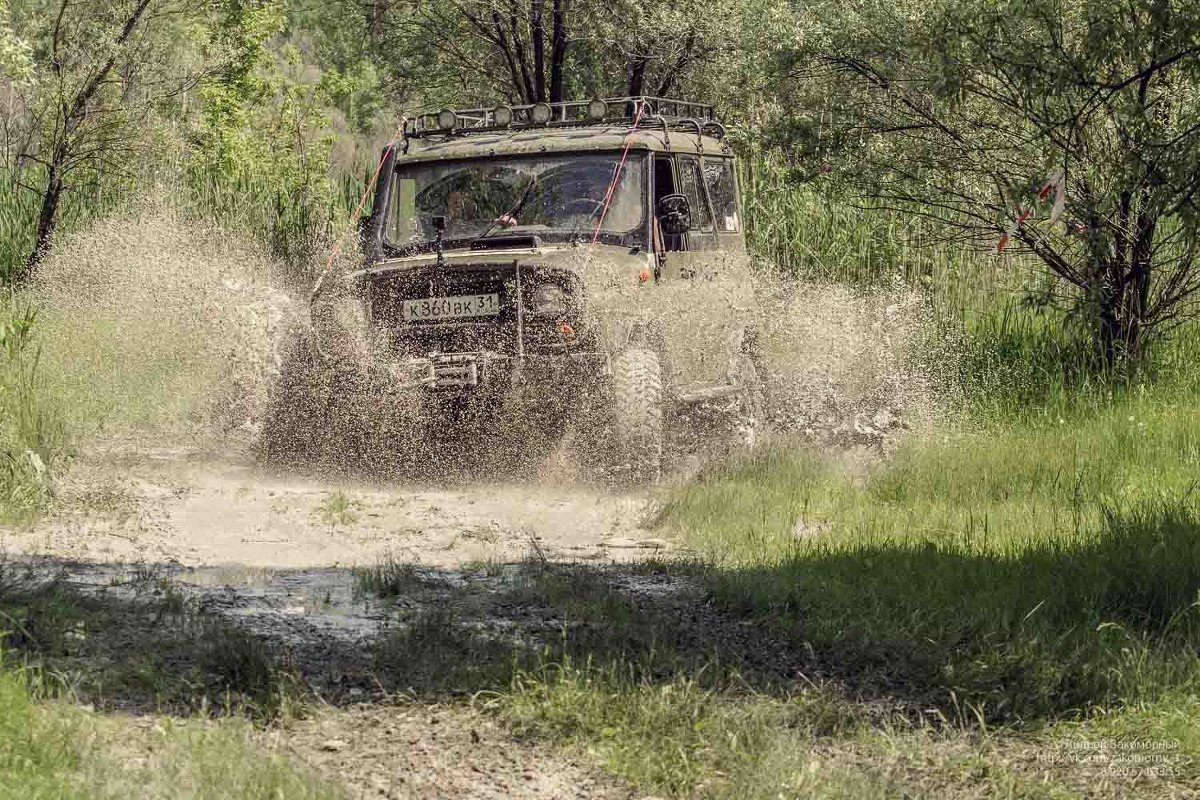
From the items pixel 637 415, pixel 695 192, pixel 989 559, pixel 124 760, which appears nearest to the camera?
pixel 124 760

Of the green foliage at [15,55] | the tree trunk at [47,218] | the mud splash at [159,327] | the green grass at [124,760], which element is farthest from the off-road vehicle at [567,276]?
the tree trunk at [47,218]

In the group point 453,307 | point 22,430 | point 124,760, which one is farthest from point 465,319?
point 124,760

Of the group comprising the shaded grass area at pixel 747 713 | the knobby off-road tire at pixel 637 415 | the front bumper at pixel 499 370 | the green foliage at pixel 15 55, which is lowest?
the shaded grass area at pixel 747 713

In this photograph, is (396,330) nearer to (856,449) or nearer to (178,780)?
(856,449)

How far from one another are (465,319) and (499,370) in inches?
19.1

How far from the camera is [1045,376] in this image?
39.4ft

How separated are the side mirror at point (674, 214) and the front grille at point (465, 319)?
94 centimetres

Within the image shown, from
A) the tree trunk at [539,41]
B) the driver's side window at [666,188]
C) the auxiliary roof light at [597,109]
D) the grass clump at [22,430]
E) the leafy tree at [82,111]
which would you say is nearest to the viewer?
the grass clump at [22,430]

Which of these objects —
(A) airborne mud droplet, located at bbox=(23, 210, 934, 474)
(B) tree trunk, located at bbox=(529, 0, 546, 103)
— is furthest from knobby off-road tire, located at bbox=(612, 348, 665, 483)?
(B) tree trunk, located at bbox=(529, 0, 546, 103)

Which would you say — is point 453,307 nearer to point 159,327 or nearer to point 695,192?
point 695,192

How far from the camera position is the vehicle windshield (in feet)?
33.9

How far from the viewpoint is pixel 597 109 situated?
10742 mm

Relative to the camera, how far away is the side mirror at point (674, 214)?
1020 cm

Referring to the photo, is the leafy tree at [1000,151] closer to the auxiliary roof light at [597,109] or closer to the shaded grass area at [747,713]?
the auxiliary roof light at [597,109]
